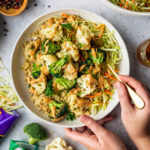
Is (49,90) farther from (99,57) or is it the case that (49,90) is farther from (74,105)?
(99,57)

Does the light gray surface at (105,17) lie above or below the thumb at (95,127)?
Result: above

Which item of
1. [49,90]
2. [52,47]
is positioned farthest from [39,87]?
[52,47]

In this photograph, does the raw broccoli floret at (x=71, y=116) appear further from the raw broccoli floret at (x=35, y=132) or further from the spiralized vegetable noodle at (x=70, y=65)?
the raw broccoli floret at (x=35, y=132)

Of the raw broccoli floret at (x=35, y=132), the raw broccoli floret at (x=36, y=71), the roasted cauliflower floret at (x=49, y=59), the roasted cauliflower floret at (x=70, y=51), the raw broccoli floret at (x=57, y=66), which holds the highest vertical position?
the roasted cauliflower floret at (x=70, y=51)

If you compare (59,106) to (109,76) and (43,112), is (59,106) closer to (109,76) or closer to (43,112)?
(43,112)

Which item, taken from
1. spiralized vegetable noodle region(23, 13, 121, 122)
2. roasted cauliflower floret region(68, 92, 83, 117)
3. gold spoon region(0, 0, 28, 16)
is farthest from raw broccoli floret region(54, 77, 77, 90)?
gold spoon region(0, 0, 28, 16)

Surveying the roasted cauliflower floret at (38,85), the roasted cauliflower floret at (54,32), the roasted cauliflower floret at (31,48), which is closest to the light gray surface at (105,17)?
the roasted cauliflower floret at (31,48)
